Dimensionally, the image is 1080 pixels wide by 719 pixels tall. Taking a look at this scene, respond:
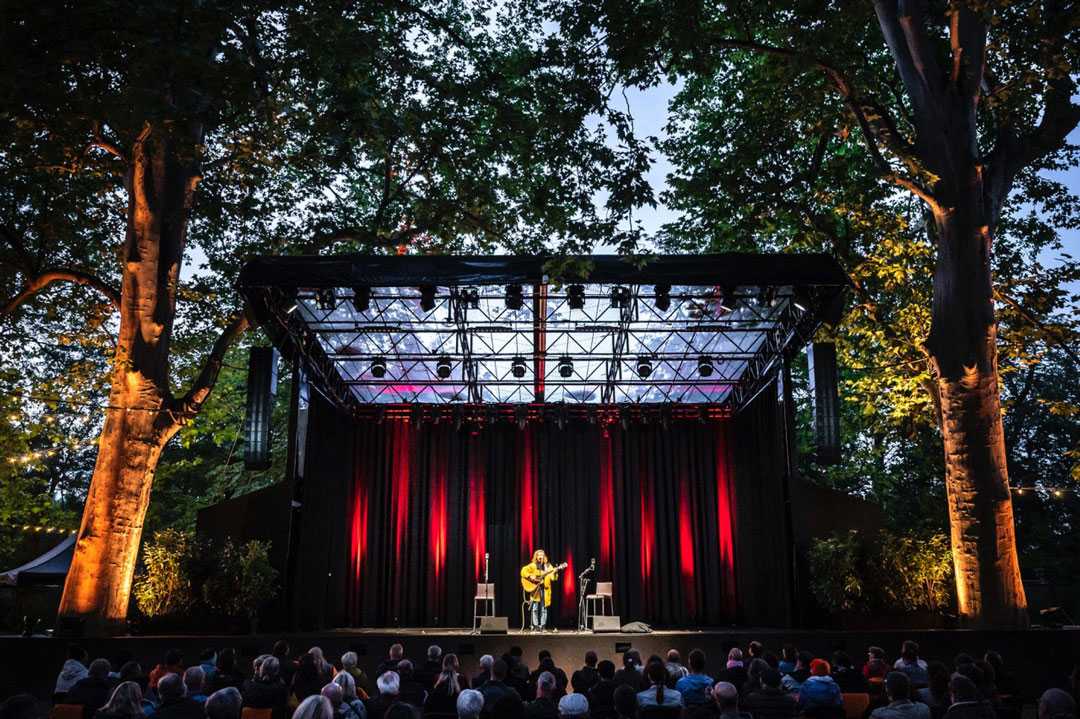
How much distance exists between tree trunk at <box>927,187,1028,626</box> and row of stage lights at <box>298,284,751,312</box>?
227cm

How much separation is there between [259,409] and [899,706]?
917 centimetres

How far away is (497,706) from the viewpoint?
3367 millimetres

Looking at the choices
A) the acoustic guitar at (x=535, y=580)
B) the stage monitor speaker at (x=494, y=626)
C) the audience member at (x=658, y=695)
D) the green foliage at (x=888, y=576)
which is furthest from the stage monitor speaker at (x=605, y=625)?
the audience member at (x=658, y=695)

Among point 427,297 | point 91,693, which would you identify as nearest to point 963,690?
point 91,693

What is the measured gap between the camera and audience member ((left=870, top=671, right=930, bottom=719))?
4574mm

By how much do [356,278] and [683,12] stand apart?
207 inches

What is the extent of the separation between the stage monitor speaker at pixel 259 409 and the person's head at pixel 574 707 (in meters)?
7.46

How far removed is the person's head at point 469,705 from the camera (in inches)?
175

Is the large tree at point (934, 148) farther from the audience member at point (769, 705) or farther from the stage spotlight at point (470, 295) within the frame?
the audience member at point (769, 705)

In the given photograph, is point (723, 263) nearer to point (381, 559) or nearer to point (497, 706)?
point (497, 706)

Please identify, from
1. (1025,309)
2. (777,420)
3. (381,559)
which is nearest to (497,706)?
(777,420)

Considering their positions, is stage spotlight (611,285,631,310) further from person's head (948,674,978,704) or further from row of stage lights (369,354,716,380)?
person's head (948,674,978,704)

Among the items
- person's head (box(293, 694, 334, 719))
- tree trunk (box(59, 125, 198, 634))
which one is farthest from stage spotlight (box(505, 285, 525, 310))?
person's head (box(293, 694, 334, 719))

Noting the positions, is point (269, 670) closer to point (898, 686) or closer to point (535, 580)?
point (898, 686)
